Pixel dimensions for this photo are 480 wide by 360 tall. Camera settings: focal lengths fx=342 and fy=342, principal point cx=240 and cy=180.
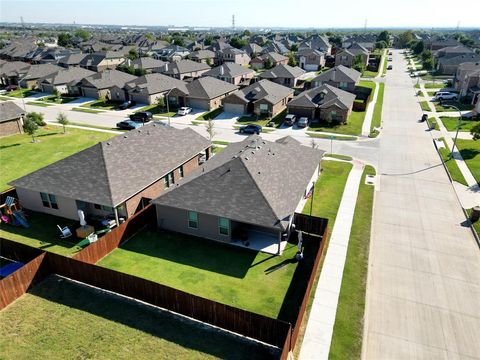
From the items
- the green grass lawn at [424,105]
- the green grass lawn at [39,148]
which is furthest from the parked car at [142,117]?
the green grass lawn at [424,105]

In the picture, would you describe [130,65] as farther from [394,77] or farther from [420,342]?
[420,342]

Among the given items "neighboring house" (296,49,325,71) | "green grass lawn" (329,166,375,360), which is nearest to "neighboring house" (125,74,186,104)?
"green grass lawn" (329,166,375,360)

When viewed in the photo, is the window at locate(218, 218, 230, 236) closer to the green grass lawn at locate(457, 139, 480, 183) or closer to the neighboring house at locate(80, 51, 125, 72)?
the green grass lawn at locate(457, 139, 480, 183)

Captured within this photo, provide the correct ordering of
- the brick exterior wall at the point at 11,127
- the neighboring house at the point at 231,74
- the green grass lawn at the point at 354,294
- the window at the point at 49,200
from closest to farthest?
the green grass lawn at the point at 354,294
the window at the point at 49,200
the brick exterior wall at the point at 11,127
the neighboring house at the point at 231,74

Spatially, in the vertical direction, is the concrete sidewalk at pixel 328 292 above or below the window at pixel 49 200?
below

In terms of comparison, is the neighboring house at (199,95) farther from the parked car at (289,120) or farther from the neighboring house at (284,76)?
the neighboring house at (284,76)

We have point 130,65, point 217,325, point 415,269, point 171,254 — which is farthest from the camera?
point 130,65

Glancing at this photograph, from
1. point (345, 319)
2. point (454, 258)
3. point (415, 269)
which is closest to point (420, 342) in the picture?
point (345, 319)
